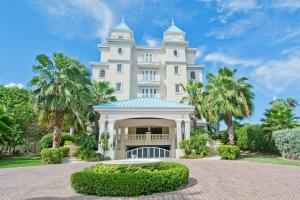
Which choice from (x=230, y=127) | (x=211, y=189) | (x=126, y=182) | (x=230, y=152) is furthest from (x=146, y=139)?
(x=126, y=182)

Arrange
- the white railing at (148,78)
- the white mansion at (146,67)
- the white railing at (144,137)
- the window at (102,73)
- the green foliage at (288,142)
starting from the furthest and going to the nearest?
the window at (102,73), the white railing at (148,78), the white mansion at (146,67), the white railing at (144,137), the green foliage at (288,142)

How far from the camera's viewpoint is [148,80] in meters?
34.5

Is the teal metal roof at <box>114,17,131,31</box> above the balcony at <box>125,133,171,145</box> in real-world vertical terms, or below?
above

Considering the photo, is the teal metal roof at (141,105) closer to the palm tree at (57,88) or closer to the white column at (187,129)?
the white column at (187,129)

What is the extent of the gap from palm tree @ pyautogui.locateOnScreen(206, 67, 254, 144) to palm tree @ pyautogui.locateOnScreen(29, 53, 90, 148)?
1315 cm

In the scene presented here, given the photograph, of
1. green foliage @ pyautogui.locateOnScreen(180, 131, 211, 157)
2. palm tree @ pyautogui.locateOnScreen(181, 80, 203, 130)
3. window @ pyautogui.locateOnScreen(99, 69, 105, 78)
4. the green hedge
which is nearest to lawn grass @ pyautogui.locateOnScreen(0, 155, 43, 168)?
the green hedge

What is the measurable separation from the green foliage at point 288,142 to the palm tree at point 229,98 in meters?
3.45

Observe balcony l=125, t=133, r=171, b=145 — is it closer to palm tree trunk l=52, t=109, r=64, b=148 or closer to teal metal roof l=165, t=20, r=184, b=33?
palm tree trunk l=52, t=109, r=64, b=148

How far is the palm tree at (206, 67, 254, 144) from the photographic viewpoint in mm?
19531

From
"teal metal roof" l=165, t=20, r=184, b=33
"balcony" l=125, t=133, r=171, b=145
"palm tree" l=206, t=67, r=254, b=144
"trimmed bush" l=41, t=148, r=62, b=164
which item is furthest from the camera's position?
"teal metal roof" l=165, t=20, r=184, b=33

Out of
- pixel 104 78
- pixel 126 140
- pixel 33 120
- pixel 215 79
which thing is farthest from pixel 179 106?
pixel 33 120

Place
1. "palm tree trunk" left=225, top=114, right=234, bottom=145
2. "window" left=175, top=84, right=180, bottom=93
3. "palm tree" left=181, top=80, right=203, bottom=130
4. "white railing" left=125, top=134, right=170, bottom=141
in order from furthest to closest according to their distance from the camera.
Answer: "window" left=175, top=84, right=180, bottom=93
"palm tree" left=181, top=80, right=203, bottom=130
"white railing" left=125, top=134, right=170, bottom=141
"palm tree trunk" left=225, top=114, right=234, bottom=145

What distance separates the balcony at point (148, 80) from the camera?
112 ft

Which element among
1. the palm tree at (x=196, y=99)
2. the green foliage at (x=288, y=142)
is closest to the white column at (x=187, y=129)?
the palm tree at (x=196, y=99)
